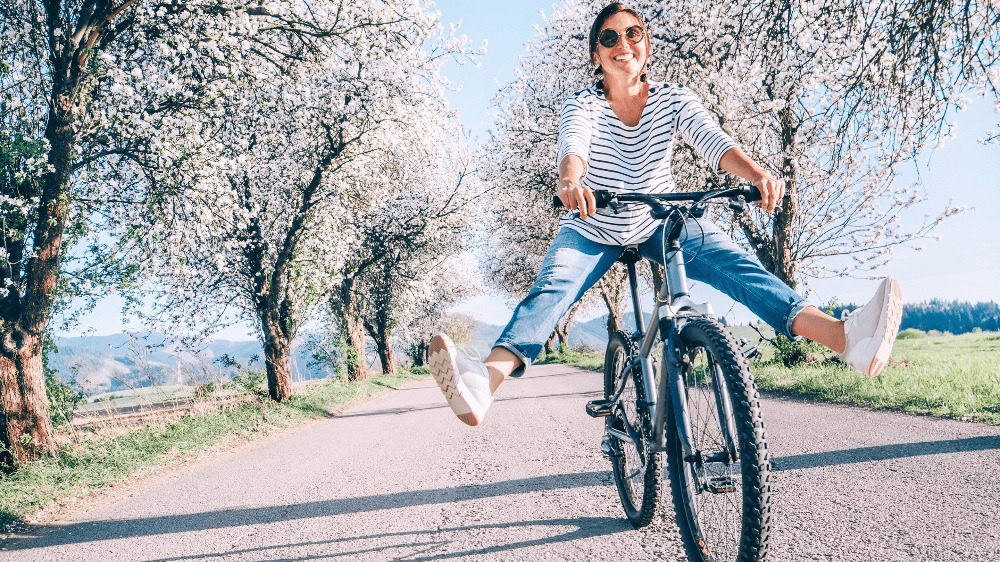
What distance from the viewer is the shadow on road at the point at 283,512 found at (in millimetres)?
4117

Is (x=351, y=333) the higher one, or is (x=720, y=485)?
(x=351, y=333)

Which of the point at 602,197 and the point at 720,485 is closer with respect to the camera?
the point at 720,485

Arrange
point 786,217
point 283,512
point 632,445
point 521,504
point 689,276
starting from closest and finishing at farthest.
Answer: point 689,276, point 632,445, point 521,504, point 283,512, point 786,217

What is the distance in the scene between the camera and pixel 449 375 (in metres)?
2.25

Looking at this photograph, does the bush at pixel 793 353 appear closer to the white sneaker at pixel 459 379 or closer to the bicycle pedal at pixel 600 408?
the bicycle pedal at pixel 600 408

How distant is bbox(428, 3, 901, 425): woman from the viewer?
7.34 feet

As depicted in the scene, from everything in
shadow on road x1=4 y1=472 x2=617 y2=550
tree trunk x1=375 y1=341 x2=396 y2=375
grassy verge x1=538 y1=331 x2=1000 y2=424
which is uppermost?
shadow on road x1=4 y1=472 x2=617 y2=550

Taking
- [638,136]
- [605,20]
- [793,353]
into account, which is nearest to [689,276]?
[638,136]

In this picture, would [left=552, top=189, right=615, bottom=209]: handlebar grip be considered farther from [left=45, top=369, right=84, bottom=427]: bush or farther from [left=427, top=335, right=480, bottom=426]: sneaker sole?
[left=45, top=369, right=84, bottom=427]: bush

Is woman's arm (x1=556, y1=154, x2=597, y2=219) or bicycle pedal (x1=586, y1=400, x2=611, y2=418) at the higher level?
woman's arm (x1=556, y1=154, x2=597, y2=219)

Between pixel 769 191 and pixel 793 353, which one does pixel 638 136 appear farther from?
pixel 793 353

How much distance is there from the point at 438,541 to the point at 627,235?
2074 mm

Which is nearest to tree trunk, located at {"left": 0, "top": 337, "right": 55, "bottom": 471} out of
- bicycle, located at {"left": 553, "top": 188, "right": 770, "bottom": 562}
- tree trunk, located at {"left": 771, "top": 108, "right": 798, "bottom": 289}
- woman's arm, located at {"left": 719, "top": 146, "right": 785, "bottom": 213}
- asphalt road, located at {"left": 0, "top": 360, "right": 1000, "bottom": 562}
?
asphalt road, located at {"left": 0, "top": 360, "right": 1000, "bottom": 562}

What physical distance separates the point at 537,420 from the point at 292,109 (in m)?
8.09
